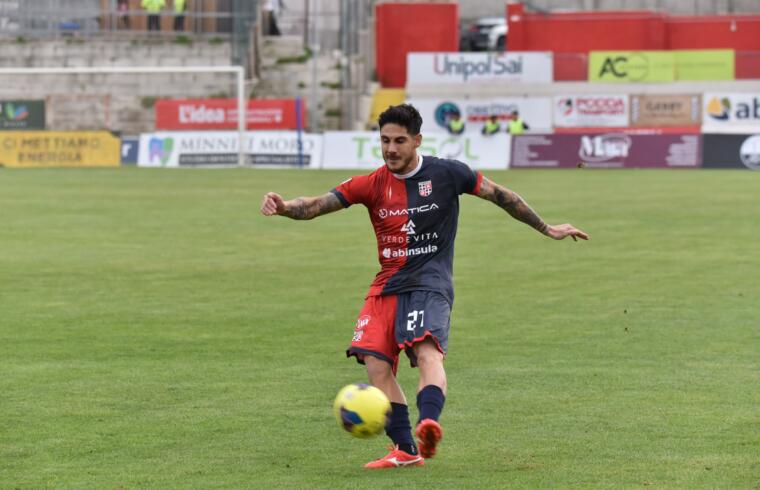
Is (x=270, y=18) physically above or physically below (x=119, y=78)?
above

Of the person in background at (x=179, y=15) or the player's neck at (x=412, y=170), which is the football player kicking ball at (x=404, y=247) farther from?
the person in background at (x=179, y=15)

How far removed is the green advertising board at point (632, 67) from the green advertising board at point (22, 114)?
21149 mm

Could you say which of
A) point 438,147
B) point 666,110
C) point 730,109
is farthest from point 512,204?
point 666,110

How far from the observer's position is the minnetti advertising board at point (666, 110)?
53906 millimetres

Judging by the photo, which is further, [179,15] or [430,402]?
[179,15]

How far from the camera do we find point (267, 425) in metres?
9.34

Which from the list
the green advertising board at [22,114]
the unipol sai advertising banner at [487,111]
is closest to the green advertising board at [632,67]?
the unipol sai advertising banner at [487,111]

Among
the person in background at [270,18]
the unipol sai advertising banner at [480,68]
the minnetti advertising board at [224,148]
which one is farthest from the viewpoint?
the person in background at [270,18]

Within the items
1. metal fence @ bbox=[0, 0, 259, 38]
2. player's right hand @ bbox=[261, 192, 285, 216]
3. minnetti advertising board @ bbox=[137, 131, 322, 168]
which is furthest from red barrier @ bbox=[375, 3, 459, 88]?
player's right hand @ bbox=[261, 192, 285, 216]

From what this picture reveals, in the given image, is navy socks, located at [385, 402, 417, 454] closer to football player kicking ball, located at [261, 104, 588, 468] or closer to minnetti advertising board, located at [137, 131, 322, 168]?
football player kicking ball, located at [261, 104, 588, 468]

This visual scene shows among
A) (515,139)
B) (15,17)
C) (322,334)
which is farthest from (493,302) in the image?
(15,17)

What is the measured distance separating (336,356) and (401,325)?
411cm

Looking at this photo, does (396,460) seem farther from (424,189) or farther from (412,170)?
(412,170)

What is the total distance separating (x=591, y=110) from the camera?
54.6 m
